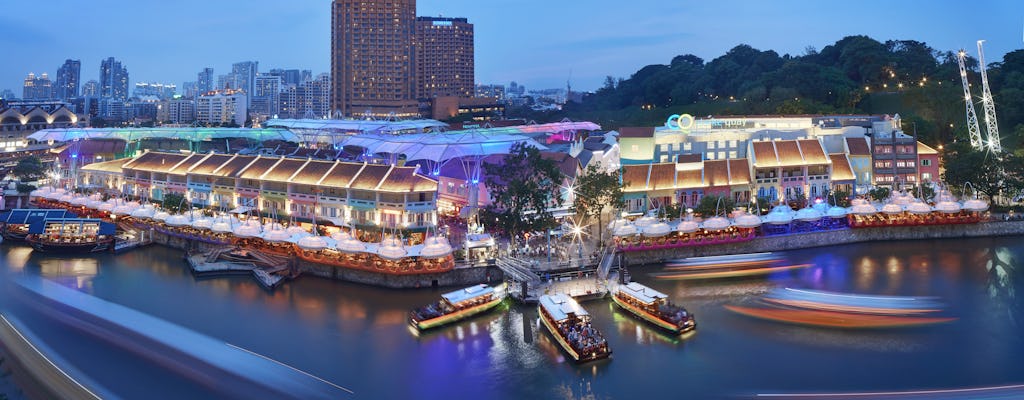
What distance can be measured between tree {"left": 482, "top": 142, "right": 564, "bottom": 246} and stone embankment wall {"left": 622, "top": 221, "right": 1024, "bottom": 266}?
2.96 metres

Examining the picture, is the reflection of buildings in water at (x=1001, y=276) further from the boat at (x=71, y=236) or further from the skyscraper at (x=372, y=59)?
the skyscraper at (x=372, y=59)

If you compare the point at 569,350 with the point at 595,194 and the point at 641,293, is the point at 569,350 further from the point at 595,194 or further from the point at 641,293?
the point at 595,194

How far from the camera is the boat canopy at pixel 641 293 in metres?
17.6

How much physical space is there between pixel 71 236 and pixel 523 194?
51.3ft

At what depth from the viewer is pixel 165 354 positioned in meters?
15.9

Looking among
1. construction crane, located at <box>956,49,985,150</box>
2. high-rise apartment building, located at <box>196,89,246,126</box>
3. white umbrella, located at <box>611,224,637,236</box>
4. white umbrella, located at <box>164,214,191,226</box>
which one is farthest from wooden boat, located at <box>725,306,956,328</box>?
high-rise apartment building, located at <box>196,89,246,126</box>

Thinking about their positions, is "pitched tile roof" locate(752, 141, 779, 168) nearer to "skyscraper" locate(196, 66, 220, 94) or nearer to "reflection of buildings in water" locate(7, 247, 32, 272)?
"reflection of buildings in water" locate(7, 247, 32, 272)

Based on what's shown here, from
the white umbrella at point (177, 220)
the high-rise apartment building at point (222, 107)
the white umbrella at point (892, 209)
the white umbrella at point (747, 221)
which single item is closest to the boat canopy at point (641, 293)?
the white umbrella at point (747, 221)

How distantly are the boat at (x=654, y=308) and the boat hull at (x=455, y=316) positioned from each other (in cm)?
314

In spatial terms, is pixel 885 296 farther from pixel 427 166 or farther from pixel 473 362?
pixel 427 166

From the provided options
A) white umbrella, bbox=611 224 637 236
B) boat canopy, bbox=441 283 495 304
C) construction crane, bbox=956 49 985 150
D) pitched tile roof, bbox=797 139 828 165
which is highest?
construction crane, bbox=956 49 985 150

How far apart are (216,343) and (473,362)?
579 cm

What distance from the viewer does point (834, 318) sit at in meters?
17.8

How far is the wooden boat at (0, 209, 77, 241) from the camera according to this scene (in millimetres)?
26406
